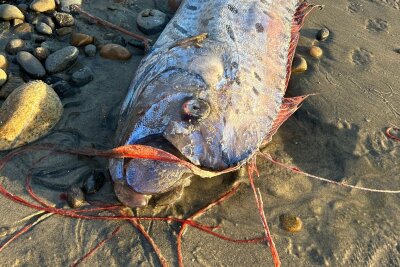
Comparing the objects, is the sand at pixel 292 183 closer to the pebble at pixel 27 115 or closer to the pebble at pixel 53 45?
the pebble at pixel 27 115

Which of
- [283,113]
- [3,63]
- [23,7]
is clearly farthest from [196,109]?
[23,7]

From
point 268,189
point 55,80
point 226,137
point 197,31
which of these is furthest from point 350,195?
point 55,80

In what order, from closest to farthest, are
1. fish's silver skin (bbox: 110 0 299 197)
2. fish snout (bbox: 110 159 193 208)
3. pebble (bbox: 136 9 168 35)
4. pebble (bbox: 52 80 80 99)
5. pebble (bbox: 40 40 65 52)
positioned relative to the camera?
fish snout (bbox: 110 159 193 208) → fish's silver skin (bbox: 110 0 299 197) → pebble (bbox: 52 80 80 99) → pebble (bbox: 40 40 65 52) → pebble (bbox: 136 9 168 35)

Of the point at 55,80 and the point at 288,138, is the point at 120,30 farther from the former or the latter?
the point at 288,138

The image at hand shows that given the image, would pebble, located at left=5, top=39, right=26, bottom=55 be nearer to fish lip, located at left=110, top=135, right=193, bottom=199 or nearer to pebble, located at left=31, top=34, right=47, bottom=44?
pebble, located at left=31, top=34, right=47, bottom=44

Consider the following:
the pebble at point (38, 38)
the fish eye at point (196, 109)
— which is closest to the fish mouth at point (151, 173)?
the fish eye at point (196, 109)

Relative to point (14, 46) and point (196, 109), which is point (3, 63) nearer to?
point (14, 46)

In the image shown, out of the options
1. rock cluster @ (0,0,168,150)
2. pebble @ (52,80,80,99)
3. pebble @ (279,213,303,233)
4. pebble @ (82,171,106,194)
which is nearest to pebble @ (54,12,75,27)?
rock cluster @ (0,0,168,150)
